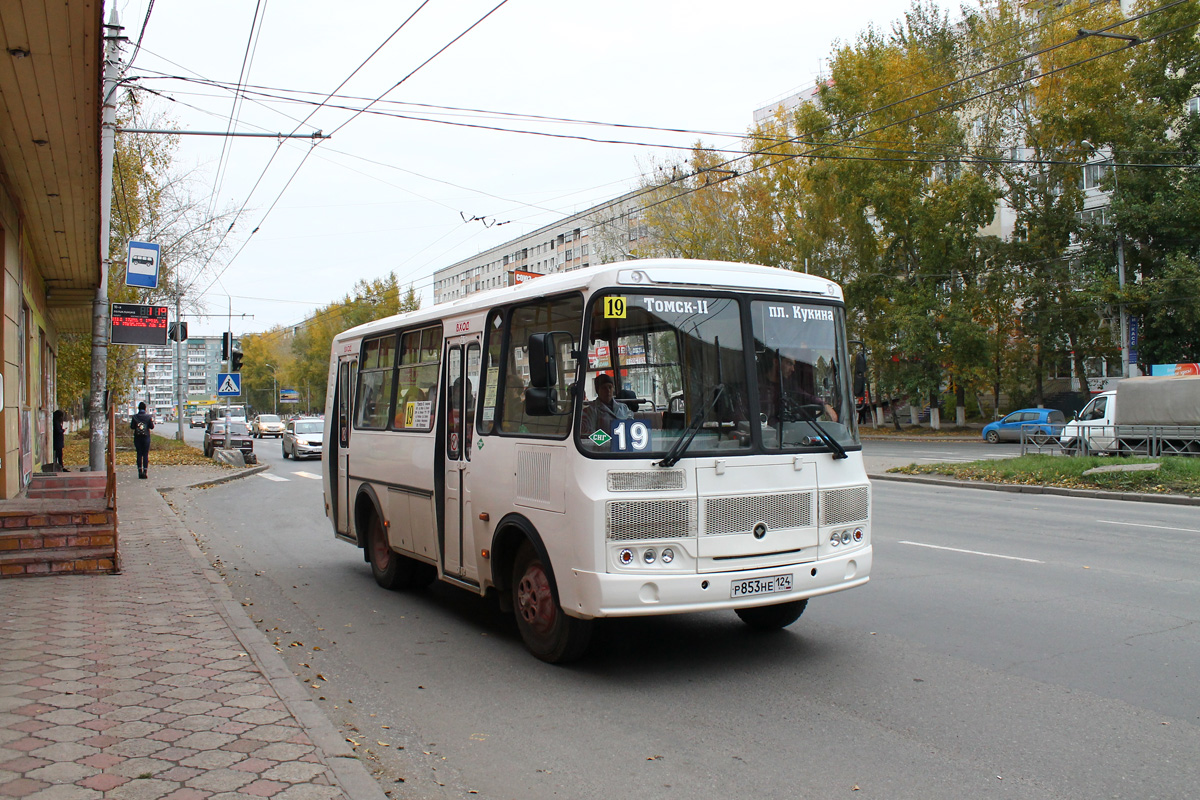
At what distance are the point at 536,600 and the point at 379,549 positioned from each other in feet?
11.9

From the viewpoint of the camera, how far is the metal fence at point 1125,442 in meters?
23.4

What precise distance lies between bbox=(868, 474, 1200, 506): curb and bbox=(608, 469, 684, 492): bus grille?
1385 cm

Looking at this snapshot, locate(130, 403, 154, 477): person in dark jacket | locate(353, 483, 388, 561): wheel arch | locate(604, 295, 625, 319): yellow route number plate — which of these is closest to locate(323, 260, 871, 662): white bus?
locate(604, 295, 625, 319): yellow route number plate

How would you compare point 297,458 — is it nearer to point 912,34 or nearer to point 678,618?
point 678,618

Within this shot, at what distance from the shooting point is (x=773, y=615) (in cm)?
713

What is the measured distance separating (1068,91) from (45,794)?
41447 millimetres

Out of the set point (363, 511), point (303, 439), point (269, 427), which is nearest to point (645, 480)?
point (363, 511)

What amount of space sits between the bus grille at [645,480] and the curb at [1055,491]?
13.9 meters

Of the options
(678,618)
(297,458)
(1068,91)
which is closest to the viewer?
(678,618)

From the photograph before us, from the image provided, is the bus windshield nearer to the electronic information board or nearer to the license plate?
the license plate

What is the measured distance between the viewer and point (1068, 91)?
122 ft

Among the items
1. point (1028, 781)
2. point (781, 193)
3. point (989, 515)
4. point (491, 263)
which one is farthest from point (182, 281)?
point (491, 263)

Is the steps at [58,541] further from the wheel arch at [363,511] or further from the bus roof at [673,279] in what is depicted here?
the bus roof at [673,279]

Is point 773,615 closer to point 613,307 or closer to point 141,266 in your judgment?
point 613,307
